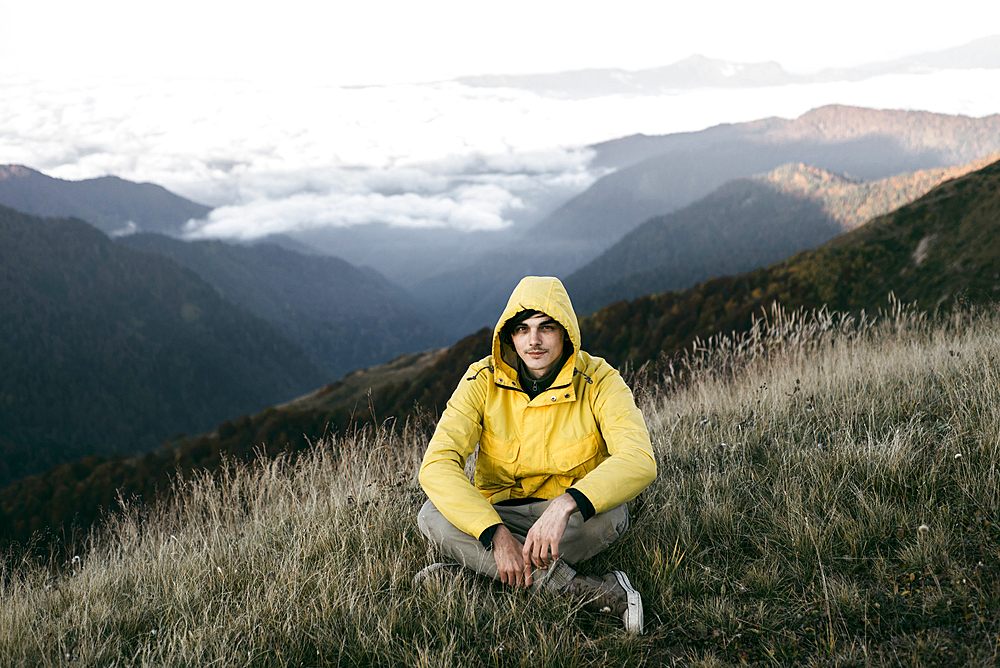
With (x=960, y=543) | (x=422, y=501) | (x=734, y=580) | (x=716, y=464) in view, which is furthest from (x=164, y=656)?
(x=960, y=543)

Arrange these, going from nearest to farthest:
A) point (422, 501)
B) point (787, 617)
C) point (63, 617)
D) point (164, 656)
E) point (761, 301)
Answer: point (787, 617) < point (164, 656) < point (63, 617) < point (422, 501) < point (761, 301)

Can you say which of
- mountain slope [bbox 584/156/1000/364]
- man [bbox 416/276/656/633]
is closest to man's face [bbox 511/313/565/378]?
man [bbox 416/276/656/633]

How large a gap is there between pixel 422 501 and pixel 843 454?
238 cm

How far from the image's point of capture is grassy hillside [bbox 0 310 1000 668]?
2.11m

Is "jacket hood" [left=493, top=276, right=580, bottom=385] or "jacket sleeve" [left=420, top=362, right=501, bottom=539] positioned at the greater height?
"jacket hood" [left=493, top=276, right=580, bottom=385]

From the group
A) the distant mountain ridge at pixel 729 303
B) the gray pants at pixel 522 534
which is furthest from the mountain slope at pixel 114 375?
the gray pants at pixel 522 534

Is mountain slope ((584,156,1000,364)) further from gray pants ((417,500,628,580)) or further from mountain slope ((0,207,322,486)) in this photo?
mountain slope ((0,207,322,486))

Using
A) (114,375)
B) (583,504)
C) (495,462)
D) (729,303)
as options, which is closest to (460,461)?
(495,462)

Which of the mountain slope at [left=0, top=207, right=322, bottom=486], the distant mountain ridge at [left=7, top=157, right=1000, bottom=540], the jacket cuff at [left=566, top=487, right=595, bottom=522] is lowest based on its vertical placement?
the mountain slope at [left=0, top=207, right=322, bottom=486]

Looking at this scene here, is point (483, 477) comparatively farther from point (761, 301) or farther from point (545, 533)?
point (761, 301)

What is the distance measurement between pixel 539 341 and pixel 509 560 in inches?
37.4

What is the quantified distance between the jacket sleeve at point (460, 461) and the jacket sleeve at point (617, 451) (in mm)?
439

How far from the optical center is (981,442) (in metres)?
2.85

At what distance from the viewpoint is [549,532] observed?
225 cm
